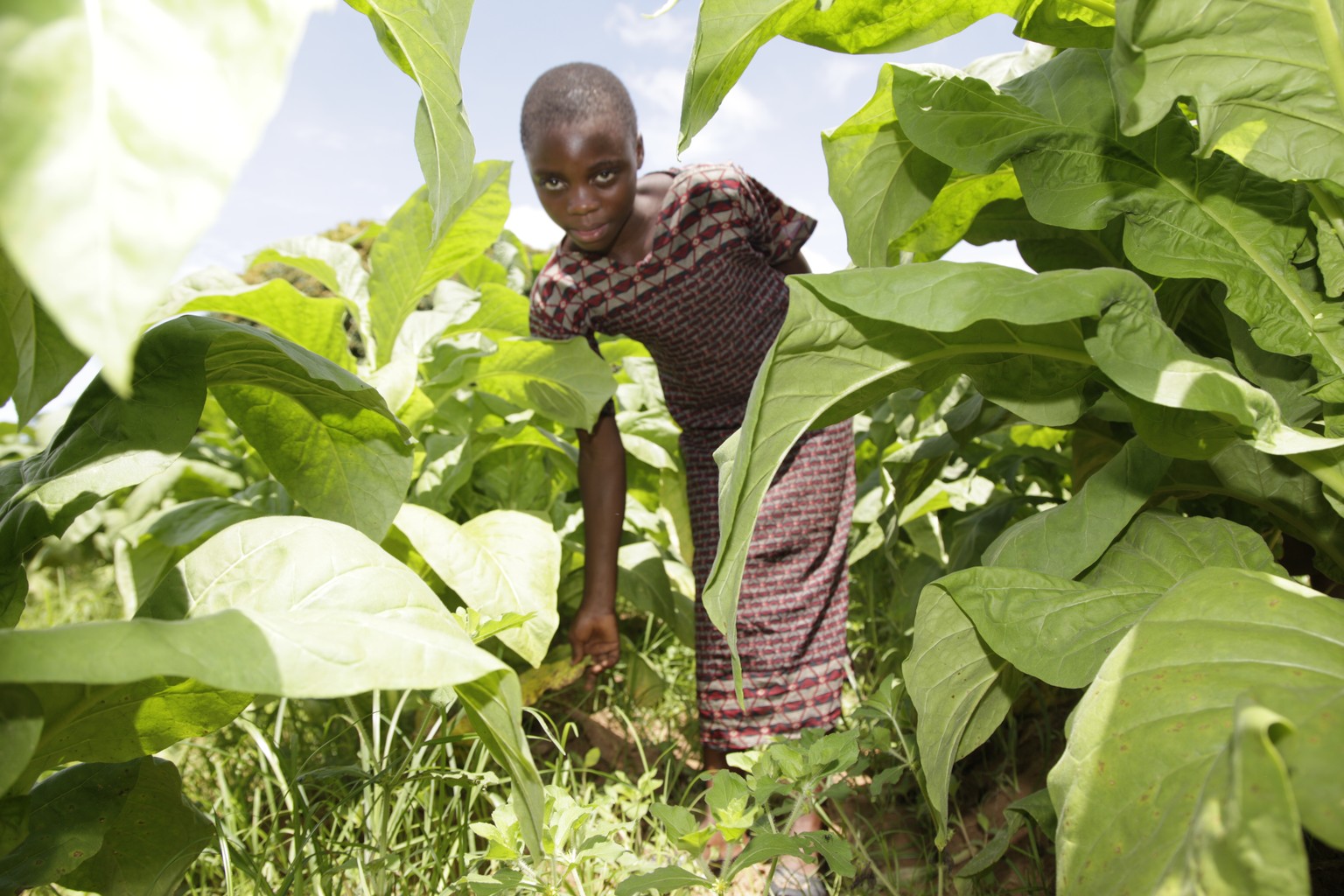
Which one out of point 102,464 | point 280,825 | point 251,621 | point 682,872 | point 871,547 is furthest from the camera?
point 871,547

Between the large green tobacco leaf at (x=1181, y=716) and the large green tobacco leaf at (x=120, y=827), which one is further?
the large green tobacco leaf at (x=120, y=827)

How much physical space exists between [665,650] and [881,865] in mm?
1010

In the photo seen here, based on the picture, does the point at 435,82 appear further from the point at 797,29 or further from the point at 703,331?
the point at 703,331

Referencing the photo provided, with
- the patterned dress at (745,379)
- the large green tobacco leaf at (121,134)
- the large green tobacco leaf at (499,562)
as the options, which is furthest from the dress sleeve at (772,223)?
the large green tobacco leaf at (121,134)

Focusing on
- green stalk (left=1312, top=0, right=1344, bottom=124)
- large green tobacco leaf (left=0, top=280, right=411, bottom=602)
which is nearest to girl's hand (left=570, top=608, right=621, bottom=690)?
large green tobacco leaf (left=0, top=280, right=411, bottom=602)

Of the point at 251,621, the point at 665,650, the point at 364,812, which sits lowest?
the point at 665,650

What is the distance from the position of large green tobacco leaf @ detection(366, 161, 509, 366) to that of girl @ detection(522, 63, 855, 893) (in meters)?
0.13

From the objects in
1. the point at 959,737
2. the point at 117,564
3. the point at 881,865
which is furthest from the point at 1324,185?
the point at 117,564

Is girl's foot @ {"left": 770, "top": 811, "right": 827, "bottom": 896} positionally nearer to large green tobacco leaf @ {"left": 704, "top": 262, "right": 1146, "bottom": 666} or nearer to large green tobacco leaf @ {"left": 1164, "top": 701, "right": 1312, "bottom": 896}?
large green tobacco leaf @ {"left": 704, "top": 262, "right": 1146, "bottom": 666}

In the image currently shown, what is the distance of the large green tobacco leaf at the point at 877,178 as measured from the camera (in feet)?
3.79

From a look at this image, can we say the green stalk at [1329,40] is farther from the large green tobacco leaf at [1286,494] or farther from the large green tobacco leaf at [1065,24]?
the large green tobacco leaf at [1286,494]

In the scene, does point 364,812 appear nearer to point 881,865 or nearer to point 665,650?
point 881,865

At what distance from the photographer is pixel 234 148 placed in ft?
1.02

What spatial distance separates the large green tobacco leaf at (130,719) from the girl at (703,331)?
96 centimetres
